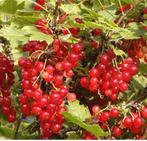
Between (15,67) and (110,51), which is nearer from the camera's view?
(110,51)

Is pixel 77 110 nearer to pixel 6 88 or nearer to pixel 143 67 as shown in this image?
pixel 6 88

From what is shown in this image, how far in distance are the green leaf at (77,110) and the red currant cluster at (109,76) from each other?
107 mm

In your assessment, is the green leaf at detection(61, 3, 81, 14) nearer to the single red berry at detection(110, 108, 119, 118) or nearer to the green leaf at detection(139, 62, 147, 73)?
the green leaf at detection(139, 62, 147, 73)

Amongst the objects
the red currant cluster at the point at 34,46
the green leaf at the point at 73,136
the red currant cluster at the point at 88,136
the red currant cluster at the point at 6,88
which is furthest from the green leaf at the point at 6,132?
the red currant cluster at the point at 88,136

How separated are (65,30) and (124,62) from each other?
0.34 metres

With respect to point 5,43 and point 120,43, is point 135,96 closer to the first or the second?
point 120,43

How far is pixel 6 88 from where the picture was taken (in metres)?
2.96

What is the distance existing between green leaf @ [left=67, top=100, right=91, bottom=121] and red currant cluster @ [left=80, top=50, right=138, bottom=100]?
0.11 m

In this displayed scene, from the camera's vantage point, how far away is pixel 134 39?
299 centimetres

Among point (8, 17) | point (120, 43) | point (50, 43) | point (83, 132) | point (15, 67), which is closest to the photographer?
point (50, 43)

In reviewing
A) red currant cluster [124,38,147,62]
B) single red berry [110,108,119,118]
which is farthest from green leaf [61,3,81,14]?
single red berry [110,108,119,118]

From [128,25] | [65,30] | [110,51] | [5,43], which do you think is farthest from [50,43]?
[5,43]

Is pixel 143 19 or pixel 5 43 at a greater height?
pixel 143 19

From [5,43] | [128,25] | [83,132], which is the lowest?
[83,132]
